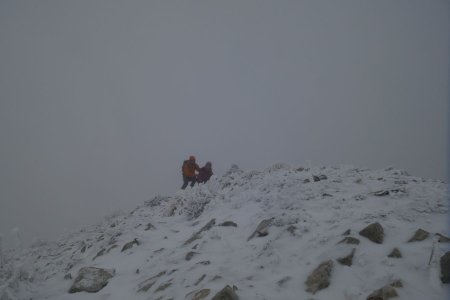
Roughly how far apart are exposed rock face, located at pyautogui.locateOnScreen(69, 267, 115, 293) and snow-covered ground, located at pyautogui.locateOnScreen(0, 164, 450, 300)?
17cm

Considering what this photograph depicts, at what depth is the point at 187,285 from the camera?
19.8 ft

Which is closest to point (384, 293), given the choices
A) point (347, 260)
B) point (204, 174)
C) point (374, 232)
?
point (347, 260)

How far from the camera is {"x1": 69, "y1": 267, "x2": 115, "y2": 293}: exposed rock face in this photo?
23.9ft

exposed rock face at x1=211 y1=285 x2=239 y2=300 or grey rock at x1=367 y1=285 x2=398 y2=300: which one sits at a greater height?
grey rock at x1=367 y1=285 x2=398 y2=300

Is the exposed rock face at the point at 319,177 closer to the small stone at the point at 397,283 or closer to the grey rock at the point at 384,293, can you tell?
the small stone at the point at 397,283

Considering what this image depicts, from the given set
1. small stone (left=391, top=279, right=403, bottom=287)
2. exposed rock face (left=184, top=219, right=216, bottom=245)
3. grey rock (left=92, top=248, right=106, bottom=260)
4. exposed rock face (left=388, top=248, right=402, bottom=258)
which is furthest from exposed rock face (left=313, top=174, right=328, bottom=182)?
grey rock (left=92, top=248, right=106, bottom=260)

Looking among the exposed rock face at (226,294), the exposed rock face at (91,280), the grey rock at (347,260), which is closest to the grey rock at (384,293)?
the grey rock at (347,260)

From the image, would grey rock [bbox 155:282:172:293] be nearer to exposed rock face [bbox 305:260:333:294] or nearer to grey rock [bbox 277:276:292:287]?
grey rock [bbox 277:276:292:287]

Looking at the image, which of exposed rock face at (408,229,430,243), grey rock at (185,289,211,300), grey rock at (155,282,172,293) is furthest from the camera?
grey rock at (155,282,172,293)

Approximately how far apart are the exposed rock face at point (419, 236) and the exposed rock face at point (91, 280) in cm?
637

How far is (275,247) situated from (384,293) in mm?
2490

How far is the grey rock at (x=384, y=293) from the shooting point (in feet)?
14.4

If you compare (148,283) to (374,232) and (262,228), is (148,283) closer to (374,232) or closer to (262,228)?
(262,228)

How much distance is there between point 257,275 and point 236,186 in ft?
23.6
